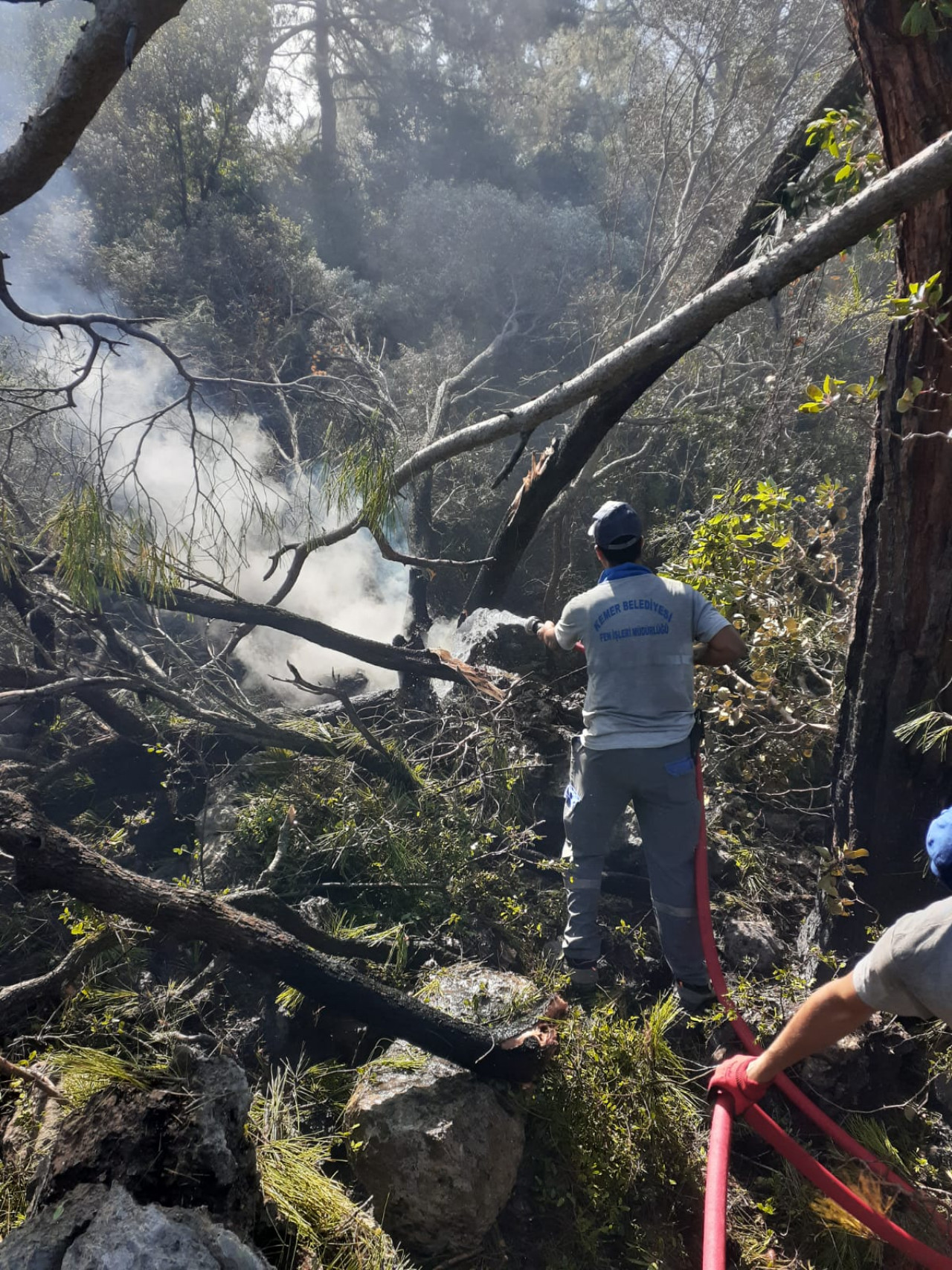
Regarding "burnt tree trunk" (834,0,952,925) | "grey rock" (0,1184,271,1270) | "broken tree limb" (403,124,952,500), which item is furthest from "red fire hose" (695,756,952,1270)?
"broken tree limb" (403,124,952,500)

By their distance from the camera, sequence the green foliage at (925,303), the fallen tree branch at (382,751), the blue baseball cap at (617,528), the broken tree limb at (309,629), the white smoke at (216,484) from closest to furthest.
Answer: the green foliage at (925,303) < the blue baseball cap at (617,528) < the fallen tree branch at (382,751) < the white smoke at (216,484) < the broken tree limb at (309,629)

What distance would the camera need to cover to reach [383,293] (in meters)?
11.9

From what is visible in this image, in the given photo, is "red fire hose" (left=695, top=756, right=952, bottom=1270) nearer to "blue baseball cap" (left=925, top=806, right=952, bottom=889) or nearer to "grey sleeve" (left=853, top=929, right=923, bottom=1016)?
"grey sleeve" (left=853, top=929, right=923, bottom=1016)

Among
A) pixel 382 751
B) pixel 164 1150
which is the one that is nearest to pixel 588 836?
pixel 382 751

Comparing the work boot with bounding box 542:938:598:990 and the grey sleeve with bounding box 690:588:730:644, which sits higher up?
the grey sleeve with bounding box 690:588:730:644

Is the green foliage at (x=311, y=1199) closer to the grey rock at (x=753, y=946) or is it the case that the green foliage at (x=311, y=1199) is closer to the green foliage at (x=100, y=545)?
the grey rock at (x=753, y=946)

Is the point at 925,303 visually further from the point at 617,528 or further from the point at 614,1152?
the point at 614,1152

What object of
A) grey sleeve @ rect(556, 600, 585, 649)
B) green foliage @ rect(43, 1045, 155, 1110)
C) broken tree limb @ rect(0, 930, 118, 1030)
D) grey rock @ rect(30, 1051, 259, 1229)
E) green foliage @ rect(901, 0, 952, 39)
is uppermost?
green foliage @ rect(901, 0, 952, 39)

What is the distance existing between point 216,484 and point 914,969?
6.64 metres

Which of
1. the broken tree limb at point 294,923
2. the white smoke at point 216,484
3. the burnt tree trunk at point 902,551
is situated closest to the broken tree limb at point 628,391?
the burnt tree trunk at point 902,551

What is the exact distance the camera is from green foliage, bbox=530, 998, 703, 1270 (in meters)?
2.28

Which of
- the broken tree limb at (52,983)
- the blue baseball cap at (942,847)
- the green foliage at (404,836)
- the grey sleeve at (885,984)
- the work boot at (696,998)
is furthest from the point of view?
the green foliage at (404,836)

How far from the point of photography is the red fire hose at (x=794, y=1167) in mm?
1877

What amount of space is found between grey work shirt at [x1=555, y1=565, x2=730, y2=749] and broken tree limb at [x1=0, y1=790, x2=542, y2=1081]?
4.19ft
